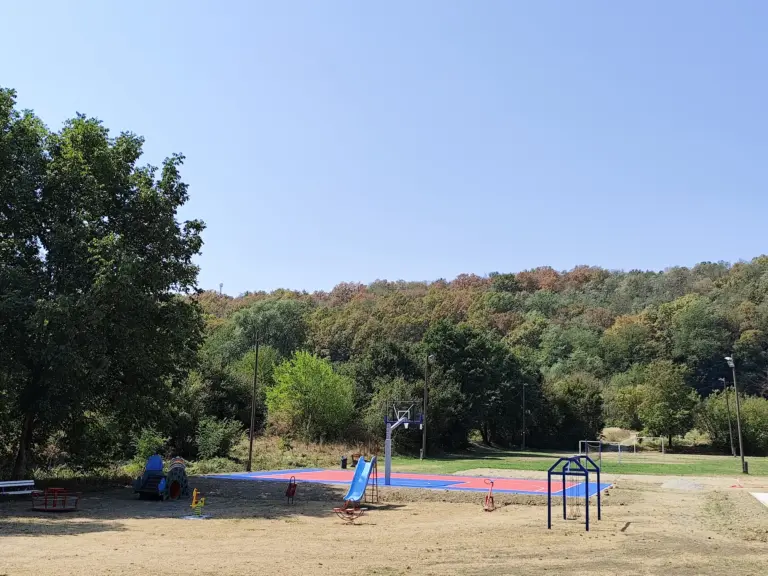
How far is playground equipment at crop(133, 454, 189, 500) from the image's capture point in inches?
844

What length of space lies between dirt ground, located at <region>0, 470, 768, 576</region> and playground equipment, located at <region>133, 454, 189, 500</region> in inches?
29.7

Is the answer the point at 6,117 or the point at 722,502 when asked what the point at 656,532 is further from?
the point at 6,117

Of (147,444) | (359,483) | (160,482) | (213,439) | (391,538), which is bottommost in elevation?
(391,538)

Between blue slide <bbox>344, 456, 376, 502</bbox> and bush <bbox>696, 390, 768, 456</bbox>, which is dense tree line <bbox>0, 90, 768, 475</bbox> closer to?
bush <bbox>696, 390, 768, 456</bbox>

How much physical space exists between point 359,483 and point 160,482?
6829 mm

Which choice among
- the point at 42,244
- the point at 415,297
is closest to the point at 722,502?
the point at 42,244

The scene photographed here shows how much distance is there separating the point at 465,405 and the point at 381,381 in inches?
324

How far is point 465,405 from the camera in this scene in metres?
59.6

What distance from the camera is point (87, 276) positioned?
2178cm

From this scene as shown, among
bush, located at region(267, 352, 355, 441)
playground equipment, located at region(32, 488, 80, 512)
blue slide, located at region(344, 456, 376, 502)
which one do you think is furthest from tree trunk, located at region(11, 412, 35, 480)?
bush, located at region(267, 352, 355, 441)

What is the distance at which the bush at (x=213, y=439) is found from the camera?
38.9 m

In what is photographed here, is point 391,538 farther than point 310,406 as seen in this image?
No

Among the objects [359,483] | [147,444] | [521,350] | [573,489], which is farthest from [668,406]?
[359,483]

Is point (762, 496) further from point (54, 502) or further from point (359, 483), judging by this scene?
point (54, 502)
